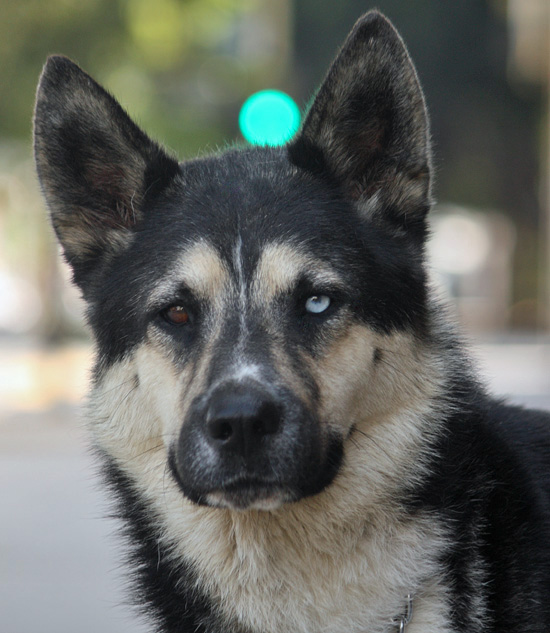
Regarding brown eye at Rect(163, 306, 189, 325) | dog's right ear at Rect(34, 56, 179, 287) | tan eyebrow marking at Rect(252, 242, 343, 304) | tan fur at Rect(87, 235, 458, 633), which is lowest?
tan fur at Rect(87, 235, 458, 633)

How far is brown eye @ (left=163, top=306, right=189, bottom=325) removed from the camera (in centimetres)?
318

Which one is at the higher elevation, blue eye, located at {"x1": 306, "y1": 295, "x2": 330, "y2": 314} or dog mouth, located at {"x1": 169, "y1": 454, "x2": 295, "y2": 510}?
blue eye, located at {"x1": 306, "y1": 295, "x2": 330, "y2": 314}

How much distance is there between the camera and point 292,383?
9.36 ft

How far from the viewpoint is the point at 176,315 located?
3.20m

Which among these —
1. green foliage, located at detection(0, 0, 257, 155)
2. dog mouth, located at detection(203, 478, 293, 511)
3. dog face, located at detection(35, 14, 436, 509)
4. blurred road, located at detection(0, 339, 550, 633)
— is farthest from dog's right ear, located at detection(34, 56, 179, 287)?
green foliage, located at detection(0, 0, 257, 155)

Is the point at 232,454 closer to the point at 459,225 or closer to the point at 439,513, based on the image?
the point at 439,513

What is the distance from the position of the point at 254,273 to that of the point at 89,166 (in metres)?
0.89

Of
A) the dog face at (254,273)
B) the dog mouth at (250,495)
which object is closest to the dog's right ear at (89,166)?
the dog face at (254,273)

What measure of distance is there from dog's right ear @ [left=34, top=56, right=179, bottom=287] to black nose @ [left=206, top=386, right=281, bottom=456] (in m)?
1.04

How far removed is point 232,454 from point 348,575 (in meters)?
0.64

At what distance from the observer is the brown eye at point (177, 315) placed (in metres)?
3.18

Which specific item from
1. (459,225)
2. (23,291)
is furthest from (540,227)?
(23,291)

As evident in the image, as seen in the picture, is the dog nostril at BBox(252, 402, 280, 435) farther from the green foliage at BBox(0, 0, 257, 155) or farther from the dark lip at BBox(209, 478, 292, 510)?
the green foliage at BBox(0, 0, 257, 155)

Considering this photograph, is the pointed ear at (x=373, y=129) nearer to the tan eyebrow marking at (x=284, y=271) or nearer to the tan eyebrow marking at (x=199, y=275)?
the tan eyebrow marking at (x=284, y=271)
